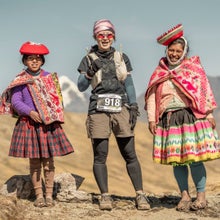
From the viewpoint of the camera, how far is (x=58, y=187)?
6590 millimetres

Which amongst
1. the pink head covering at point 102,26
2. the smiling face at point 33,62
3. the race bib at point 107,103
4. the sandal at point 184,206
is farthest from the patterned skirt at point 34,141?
the sandal at point 184,206

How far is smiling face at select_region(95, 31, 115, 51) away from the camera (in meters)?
5.62

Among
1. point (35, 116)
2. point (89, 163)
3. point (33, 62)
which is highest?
point (33, 62)

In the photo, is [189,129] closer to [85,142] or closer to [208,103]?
[208,103]

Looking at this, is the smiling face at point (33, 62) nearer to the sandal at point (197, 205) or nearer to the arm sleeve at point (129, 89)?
the arm sleeve at point (129, 89)

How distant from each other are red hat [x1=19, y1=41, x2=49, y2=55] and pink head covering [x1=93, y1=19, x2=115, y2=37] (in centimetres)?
62

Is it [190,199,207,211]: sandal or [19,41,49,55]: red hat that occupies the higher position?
[19,41,49,55]: red hat

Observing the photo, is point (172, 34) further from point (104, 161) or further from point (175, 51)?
point (104, 161)

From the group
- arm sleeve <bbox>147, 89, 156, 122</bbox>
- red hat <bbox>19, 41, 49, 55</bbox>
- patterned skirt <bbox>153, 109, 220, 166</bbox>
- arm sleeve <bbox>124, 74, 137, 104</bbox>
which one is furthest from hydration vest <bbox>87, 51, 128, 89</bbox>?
patterned skirt <bbox>153, 109, 220, 166</bbox>

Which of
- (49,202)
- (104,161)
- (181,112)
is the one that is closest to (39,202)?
(49,202)

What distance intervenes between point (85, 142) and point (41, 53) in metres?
29.9

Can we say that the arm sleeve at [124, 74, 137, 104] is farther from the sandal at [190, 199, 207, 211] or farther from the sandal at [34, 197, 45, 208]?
the sandal at [34, 197, 45, 208]

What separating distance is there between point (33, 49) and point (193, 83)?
189 centimetres

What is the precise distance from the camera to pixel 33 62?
5855mm
